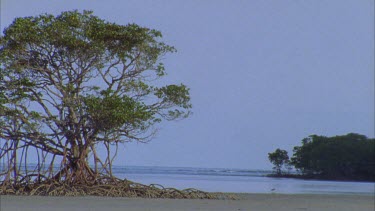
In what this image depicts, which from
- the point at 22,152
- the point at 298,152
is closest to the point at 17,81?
the point at 22,152

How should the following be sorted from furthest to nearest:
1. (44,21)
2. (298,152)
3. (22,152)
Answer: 1. (298,152)
2. (22,152)
3. (44,21)

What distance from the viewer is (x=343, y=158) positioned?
187ft

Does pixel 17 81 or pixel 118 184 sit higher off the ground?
pixel 17 81

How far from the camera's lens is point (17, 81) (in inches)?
692

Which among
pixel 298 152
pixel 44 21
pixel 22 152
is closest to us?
pixel 44 21

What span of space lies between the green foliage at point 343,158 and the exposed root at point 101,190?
132ft

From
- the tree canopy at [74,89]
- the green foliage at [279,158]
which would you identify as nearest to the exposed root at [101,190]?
the tree canopy at [74,89]

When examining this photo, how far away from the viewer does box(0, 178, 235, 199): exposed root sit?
1695 cm

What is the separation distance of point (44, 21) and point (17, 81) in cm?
171

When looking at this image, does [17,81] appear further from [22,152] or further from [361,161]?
[361,161]

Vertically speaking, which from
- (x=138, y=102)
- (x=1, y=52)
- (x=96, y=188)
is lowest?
(x=96, y=188)

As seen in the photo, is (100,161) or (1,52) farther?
(100,161)

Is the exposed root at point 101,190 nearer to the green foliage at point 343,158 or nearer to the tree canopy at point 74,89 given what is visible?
the tree canopy at point 74,89

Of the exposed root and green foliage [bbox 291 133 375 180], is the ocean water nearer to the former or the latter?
the exposed root
